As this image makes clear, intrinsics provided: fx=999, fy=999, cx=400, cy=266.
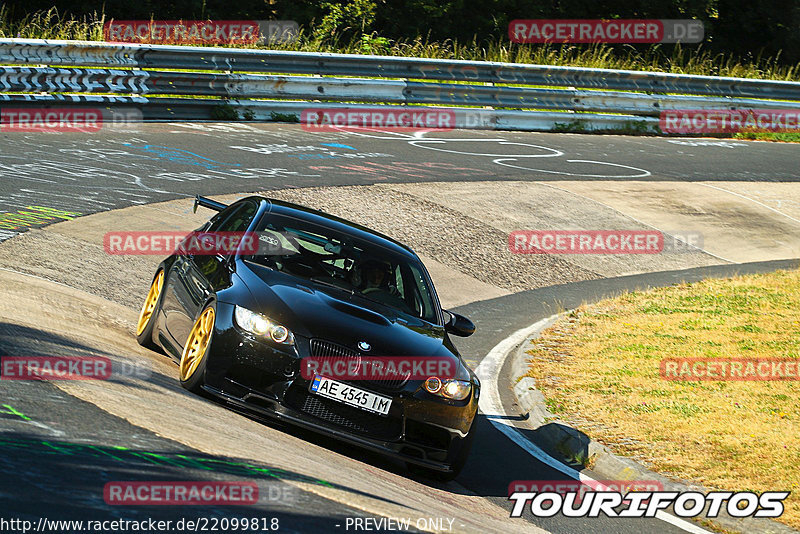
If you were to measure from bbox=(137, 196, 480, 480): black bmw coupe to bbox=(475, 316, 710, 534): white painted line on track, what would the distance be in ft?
4.18

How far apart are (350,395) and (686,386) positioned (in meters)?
4.64

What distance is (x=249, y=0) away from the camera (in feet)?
A: 115

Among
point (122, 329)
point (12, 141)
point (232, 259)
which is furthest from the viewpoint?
point (12, 141)

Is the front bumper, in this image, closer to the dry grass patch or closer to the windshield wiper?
the windshield wiper

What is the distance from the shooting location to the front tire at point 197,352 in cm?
663

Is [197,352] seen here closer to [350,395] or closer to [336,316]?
[336,316]

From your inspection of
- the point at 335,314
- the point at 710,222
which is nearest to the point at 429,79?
the point at 710,222

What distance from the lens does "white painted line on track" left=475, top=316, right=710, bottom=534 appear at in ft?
23.1

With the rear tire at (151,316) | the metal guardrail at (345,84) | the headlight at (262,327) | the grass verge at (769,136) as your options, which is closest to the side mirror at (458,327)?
the headlight at (262,327)

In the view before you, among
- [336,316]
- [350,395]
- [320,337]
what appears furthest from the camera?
[336,316]

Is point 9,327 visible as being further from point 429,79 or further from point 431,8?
point 431,8

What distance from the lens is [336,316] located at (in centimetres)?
680

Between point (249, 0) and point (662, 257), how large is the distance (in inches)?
895

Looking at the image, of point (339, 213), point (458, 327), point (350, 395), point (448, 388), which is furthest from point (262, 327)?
point (339, 213)
